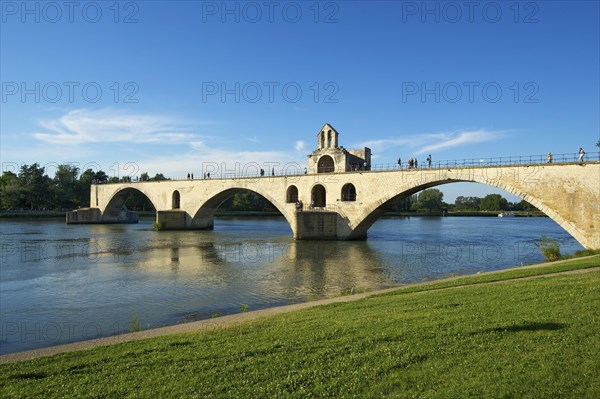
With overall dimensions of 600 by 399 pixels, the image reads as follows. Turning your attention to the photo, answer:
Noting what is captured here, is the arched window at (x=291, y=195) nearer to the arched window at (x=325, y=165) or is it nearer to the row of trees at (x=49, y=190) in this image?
the arched window at (x=325, y=165)

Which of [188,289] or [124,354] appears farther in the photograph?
[188,289]

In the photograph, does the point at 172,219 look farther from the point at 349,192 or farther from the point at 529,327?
the point at 529,327

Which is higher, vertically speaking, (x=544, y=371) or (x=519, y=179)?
(x=519, y=179)

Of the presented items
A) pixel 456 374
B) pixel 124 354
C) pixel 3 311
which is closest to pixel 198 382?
pixel 124 354

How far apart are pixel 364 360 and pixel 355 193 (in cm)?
3681

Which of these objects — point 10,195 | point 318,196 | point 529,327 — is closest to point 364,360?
point 529,327

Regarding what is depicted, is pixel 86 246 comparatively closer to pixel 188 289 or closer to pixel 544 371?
pixel 188 289

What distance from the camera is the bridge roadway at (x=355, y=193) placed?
88.4 ft

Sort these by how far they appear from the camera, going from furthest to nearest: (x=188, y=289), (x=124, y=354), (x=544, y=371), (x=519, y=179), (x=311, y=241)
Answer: (x=311, y=241) < (x=519, y=179) < (x=188, y=289) < (x=124, y=354) < (x=544, y=371)

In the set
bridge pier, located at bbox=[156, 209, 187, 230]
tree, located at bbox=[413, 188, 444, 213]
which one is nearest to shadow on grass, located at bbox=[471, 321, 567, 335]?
bridge pier, located at bbox=[156, 209, 187, 230]

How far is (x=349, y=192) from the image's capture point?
43250 millimetres

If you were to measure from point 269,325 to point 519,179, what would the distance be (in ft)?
87.6

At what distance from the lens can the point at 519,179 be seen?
98.4ft

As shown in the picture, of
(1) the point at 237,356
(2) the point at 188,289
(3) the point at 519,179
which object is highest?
(3) the point at 519,179
